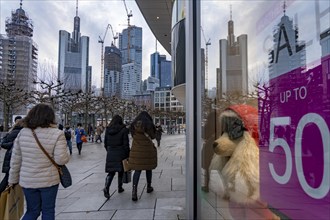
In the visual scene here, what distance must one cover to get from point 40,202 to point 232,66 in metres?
2.57

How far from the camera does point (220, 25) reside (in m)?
3.00

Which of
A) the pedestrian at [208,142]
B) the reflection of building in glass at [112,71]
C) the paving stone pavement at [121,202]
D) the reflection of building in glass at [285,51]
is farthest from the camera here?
the reflection of building in glass at [112,71]

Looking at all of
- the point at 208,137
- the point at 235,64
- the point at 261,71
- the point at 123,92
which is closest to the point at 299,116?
the point at 261,71

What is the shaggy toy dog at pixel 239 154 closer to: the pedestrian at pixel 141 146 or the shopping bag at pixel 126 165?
the pedestrian at pixel 141 146

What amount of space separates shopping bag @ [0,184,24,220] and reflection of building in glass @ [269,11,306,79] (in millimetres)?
3139

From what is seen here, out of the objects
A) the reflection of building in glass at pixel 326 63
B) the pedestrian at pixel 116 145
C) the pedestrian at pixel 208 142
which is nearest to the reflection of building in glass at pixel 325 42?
the reflection of building in glass at pixel 326 63

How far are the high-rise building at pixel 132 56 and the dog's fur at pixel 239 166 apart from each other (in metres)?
50.3

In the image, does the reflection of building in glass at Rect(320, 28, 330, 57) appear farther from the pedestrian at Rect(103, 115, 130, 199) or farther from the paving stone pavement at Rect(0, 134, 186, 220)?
the pedestrian at Rect(103, 115, 130, 199)

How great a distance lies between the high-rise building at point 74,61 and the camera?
108 feet

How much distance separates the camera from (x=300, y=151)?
147 centimetres

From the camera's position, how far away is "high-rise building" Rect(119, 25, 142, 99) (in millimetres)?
54438

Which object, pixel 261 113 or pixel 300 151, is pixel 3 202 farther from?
pixel 300 151

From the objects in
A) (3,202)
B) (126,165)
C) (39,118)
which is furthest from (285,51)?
(126,165)

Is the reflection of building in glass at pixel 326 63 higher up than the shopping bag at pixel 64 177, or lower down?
higher up
